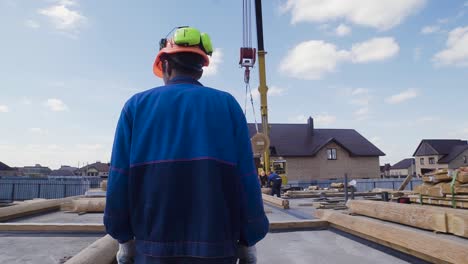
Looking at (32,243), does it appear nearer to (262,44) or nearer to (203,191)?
(203,191)

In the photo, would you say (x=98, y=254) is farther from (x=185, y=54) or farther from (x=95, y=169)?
(x=95, y=169)

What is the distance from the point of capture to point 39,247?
4.43 m

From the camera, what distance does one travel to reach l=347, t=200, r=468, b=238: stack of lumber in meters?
4.53

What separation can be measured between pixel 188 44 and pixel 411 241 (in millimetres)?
2991

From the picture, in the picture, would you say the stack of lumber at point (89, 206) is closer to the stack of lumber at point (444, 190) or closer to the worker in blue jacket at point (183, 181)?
the worker in blue jacket at point (183, 181)

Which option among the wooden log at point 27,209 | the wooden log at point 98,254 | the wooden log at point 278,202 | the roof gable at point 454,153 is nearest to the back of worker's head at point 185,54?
the wooden log at point 98,254

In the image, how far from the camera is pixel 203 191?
64.4 inches

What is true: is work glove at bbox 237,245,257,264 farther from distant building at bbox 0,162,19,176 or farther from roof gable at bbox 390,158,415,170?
roof gable at bbox 390,158,415,170

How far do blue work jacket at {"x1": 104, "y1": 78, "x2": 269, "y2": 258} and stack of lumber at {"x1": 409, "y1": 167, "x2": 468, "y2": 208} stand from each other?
22.6ft

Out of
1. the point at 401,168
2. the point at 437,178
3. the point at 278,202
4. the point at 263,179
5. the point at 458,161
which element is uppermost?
the point at 458,161

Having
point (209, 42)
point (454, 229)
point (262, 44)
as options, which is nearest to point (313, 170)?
point (262, 44)

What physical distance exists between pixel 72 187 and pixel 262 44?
16862 millimetres

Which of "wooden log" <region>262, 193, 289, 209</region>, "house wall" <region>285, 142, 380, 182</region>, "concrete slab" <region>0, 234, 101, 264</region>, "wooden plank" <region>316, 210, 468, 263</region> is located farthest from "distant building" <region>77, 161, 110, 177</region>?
"wooden plank" <region>316, 210, 468, 263</region>

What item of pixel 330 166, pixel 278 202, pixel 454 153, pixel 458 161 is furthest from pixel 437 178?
pixel 454 153
